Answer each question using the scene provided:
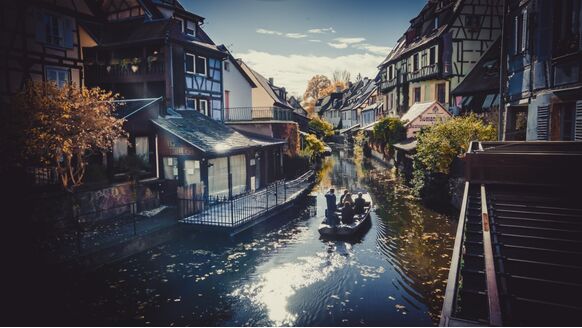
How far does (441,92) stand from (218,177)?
23876 mm

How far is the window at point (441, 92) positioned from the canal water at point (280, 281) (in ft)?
62.1

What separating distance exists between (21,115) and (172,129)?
7.09m

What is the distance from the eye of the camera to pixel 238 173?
22.0m

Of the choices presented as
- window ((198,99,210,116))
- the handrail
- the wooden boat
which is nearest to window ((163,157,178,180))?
window ((198,99,210,116))

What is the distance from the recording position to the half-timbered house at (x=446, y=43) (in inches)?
1229

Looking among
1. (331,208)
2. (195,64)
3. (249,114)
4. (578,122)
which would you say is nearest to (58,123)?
(331,208)

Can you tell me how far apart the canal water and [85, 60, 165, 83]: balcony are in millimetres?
12345

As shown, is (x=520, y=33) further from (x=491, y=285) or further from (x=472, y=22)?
(x=472, y=22)

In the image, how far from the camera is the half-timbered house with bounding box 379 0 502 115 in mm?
31219

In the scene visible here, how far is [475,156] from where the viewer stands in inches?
297

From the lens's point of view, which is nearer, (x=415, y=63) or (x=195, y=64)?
(x=195, y=64)

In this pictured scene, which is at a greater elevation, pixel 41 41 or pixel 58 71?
pixel 41 41

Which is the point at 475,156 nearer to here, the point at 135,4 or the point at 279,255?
the point at 279,255

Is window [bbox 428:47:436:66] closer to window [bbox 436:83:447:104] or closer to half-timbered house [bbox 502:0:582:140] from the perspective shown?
window [bbox 436:83:447:104]
